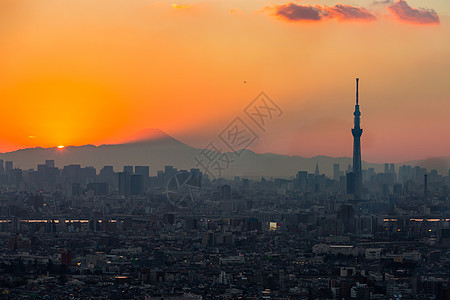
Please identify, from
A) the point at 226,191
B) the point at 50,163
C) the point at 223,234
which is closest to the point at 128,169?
the point at 50,163

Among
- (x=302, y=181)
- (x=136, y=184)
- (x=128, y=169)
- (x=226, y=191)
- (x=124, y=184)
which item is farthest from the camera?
(x=128, y=169)

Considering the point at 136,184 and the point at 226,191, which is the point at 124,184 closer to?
the point at 136,184

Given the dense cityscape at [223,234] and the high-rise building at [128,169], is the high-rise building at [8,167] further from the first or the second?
the high-rise building at [128,169]

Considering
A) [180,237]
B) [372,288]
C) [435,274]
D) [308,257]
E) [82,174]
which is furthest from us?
[82,174]

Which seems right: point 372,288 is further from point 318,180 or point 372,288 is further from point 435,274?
point 318,180

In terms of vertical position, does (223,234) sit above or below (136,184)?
below

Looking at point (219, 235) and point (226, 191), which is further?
point (226, 191)

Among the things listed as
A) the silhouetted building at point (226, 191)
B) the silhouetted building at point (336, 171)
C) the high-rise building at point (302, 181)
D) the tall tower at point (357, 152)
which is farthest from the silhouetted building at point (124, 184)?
the tall tower at point (357, 152)

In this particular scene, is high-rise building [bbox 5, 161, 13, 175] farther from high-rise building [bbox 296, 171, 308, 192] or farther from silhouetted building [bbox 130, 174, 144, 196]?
high-rise building [bbox 296, 171, 308, 192]

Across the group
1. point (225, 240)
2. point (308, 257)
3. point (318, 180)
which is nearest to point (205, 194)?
point (318, 180)

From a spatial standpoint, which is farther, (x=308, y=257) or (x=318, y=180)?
(x=318, y=180)

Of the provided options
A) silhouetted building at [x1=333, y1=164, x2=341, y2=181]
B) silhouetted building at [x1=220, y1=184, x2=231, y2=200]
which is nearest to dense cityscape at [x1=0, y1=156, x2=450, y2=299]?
silhouetted building at [x1=220, y1=184, x2=231, y2=200]
